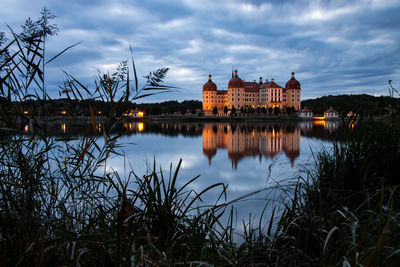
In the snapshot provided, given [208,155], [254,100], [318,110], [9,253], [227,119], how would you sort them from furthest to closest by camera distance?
[254,100]
[318,110]
[227,119]
[208,155]
[9,253]

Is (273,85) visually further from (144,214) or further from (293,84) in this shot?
(144,214)

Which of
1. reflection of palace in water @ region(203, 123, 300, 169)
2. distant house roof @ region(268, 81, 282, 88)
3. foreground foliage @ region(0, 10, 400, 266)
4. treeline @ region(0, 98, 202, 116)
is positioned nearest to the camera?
foreground foliage @ region(0, 10, 400, 266)

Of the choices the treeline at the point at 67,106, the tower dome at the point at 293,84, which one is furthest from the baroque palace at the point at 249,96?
the treeline at the point at 67,106

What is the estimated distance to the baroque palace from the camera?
75.9 m

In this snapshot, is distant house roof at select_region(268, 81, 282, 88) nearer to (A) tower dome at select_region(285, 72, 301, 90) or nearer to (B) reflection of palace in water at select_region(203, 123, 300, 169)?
(A) tower dome at select_region(285, 72, 301, 90)

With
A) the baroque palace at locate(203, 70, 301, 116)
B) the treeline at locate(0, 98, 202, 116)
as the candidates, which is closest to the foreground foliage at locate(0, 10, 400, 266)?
the treeline at locate(0, 98, 202, 116)

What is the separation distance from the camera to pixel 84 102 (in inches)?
100.0

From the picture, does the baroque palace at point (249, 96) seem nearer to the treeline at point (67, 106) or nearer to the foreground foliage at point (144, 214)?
the foreground foliage at point (144, 214)

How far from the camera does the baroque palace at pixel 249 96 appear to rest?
75.9 meters

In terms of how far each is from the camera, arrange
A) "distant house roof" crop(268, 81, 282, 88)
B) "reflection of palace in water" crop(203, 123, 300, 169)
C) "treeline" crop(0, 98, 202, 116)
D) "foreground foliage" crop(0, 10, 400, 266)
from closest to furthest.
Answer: "foreground foliage" crop(0, 10, 400, 266)
"treeline" crop(0, 98, 202, 116)
"reflection of palace in water" crop(203, 123, 300, 169)
"distant house roof" crop(268, 81, 282, 88)


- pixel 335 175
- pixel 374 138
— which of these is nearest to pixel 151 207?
pixel 335 175

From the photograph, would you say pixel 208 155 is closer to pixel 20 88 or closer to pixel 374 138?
pixel 374 138

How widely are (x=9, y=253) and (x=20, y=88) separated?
140 cm

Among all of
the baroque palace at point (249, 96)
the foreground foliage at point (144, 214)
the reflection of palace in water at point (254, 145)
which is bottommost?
the reflection of palace in water at point (254, 145)
